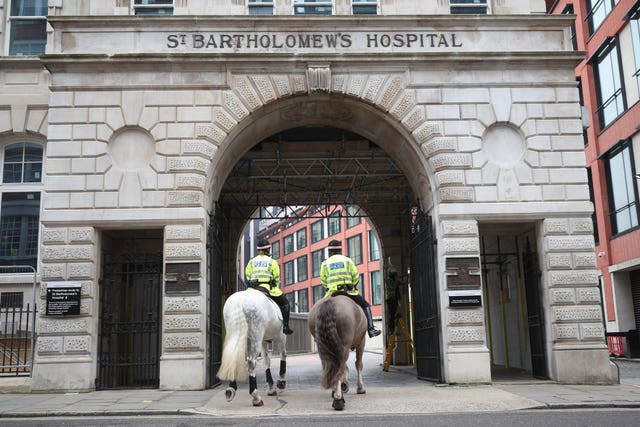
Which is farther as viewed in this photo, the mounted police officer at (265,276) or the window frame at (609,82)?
the window frame at (609,82)

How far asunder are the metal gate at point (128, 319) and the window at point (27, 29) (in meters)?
6.21

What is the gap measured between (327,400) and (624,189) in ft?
68.4

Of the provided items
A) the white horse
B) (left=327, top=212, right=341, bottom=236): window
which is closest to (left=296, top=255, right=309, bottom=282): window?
(left=327, top=212, right=341, bottom=236): window

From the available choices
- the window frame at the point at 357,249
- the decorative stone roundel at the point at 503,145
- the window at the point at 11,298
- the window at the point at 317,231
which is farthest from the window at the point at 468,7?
the window at the point at 317,231

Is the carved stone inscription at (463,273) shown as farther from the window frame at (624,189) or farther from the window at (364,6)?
the window frame at (624,189)

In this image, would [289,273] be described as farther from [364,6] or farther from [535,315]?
[535,315]

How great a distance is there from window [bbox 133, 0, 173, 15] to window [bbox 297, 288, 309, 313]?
6956 centimetres

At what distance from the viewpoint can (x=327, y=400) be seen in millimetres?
12336

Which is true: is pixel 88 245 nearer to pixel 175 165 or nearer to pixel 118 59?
pixel 175 165

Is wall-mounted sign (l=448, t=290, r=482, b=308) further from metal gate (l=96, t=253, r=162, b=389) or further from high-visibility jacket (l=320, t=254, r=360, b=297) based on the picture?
metal gate (l=96, t=253, r=162, b=389)

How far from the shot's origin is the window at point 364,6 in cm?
1728

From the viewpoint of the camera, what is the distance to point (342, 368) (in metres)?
11.0

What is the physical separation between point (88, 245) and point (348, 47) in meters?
7.64

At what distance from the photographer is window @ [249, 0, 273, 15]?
676 inches
